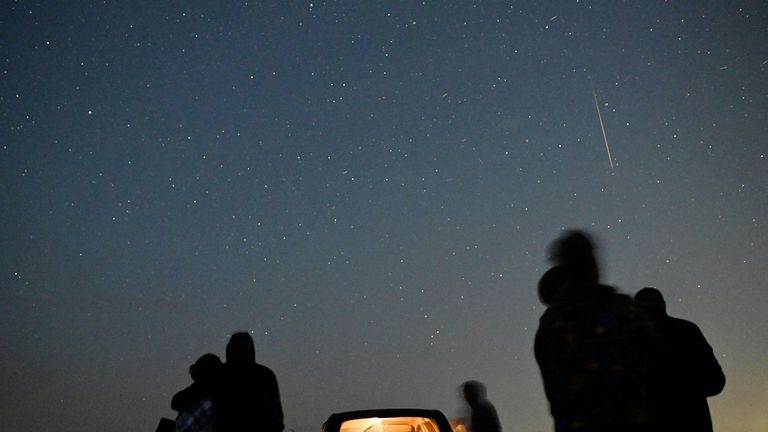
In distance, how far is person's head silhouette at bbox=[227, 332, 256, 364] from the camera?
16.2 feet

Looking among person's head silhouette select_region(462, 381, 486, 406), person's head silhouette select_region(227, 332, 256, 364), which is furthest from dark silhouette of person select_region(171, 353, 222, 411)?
person's head silhouette select_region(462, 381, 486, 406)

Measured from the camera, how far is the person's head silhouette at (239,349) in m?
4.95

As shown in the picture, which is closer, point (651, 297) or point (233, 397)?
point (651, 297)

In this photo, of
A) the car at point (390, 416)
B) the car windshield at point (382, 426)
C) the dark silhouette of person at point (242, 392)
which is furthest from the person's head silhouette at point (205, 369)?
the car windshield at point (382, 426)

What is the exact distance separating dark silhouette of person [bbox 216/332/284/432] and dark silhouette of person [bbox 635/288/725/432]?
282 cm

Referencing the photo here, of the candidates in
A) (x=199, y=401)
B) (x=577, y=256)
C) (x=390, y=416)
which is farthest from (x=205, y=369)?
(x=577, y=256)

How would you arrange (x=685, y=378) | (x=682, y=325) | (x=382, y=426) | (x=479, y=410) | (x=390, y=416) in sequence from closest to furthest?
(x=685, y=378) < (x=682, y=325) < (x=390, y=416) < (x=479, y=410) < (x=382, y=426)

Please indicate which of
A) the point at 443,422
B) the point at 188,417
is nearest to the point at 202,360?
the point at 188,417

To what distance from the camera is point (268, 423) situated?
5.05 metres

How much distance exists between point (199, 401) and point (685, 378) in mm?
3417

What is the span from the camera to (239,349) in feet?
16.3

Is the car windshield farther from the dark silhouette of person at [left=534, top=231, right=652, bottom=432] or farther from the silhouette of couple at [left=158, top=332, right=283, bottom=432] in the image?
Answer: the dark silhouette of person at [left=534, top=231, right=652, bottom=432]

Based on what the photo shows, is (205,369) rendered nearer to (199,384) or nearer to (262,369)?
(199,384)

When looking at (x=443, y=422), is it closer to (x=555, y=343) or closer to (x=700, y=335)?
(x=700, y=335)
